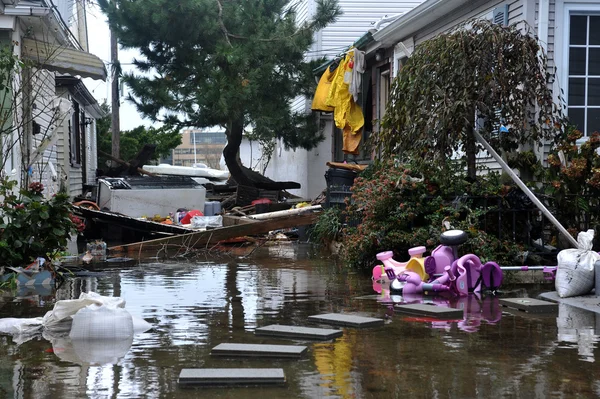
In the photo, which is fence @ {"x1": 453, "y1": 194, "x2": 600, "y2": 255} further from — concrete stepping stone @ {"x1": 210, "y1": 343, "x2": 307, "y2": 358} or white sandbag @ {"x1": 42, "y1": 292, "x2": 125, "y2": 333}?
white sandbag @ {"x1": 42, "y1": 292, "x2": 125, "y2": 333}

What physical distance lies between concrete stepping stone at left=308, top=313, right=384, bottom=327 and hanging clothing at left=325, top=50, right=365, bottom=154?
12.2 metres

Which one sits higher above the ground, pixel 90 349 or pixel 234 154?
pixel 234 154

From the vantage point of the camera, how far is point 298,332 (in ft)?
23.3

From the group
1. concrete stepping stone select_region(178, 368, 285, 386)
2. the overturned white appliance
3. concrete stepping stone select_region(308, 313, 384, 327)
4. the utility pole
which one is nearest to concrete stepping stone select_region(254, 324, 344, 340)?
concrete stepping stone select_region(308, 313, 384, 327)

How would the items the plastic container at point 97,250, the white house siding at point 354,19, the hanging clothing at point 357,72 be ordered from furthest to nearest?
the white house siding at point 354,19, the hanging clothing at point 357,72, the plastic container at point 97,250

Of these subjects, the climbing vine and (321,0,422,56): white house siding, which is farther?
(321,0,422,56): white house siding

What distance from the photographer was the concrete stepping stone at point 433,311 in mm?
8227

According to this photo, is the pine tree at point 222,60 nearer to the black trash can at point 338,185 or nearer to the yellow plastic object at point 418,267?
the black trash can at point 338,185

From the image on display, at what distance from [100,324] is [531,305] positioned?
426 cm

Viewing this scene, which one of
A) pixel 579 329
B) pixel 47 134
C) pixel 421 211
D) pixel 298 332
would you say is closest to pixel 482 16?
pixel 421 211

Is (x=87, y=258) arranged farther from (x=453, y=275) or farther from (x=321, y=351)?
(x=321, y=351)

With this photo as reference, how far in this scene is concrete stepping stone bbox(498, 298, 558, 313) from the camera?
866 cm

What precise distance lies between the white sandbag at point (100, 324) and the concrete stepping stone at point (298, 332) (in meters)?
1.09

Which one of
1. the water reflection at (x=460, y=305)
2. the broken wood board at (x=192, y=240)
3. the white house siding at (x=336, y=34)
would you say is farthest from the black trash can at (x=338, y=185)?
the white house siding at (x=336, y=34)
